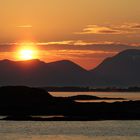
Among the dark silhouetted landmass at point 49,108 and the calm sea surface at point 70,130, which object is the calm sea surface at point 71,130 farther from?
the dark silhouetted landmass at point 49,108

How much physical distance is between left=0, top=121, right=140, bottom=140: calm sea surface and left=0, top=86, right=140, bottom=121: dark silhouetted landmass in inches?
207

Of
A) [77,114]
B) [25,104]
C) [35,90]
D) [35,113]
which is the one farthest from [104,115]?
[35,90]

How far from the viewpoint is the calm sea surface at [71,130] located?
62.6m

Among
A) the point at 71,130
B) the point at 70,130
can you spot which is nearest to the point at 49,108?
the point at 70,130

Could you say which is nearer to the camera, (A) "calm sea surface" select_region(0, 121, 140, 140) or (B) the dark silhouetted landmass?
(A) "calm sea surface" select_region(0, 121, 140, 140)

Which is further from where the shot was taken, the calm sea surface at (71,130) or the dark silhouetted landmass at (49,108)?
the dark silhouetted landmass at (49,108)

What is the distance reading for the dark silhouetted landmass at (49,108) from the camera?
83375mm

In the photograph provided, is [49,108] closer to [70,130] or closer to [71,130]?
[70,130]

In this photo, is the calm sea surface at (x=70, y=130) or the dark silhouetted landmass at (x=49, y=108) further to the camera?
the dark silhouetted landmass at (x=49, y=108)

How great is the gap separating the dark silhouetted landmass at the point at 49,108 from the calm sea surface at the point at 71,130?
5257 mm

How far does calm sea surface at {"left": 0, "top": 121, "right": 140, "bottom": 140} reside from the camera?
62625mm

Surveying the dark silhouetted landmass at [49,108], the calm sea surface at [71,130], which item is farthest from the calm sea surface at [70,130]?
the dark silhouetted landmass at [49,108]

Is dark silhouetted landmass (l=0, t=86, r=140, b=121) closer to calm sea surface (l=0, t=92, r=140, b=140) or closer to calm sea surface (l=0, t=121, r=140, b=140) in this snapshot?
calm sea surface (l=0, t=92, r=140, b=140)

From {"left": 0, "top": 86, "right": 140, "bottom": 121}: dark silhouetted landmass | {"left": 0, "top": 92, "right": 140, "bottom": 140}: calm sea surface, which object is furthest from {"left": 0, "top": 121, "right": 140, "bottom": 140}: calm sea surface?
{"left": 0, "top": 86, "right": 140, "bottom": 121}: dark silhouetted landmass
